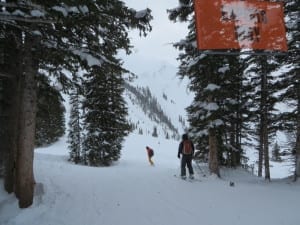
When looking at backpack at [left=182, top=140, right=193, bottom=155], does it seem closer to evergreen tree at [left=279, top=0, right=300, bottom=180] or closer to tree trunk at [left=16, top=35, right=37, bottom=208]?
evergreen tree at [left=279, top=0, right=300, bottom=180]

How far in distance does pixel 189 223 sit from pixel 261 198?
3.27 metres

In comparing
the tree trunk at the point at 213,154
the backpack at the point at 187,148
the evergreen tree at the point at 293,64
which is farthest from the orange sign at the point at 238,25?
the tree trunk at the point at 213,154

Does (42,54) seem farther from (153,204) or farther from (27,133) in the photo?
(153,204)

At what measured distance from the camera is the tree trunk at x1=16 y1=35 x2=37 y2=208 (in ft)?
24.3

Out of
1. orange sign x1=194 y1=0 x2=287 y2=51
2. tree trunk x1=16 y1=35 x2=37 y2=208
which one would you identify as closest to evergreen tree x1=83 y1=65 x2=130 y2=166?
tree trunk x1=16 y1=35 x2=37 y2=208

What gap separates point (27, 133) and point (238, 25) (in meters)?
6.39

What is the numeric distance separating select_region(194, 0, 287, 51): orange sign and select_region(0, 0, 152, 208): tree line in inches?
74.2

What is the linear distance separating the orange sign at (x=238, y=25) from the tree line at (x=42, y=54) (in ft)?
6.19

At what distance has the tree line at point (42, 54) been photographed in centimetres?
663

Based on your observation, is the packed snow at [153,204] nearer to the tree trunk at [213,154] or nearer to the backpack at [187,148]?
the backpack at [187,148]

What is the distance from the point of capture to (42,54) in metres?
7.59

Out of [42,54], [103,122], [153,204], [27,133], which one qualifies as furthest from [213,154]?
[103,122]

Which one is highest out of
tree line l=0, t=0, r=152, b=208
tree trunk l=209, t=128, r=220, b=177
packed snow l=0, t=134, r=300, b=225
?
tree line l=0, t=0, r=152, b=208

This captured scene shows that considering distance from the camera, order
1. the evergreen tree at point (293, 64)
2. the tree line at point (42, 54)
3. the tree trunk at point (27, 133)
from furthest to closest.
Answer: the evergreen tree at point (293, 64) → the tree trunk at point (27, 133) → the tree line at point (42, 54)
